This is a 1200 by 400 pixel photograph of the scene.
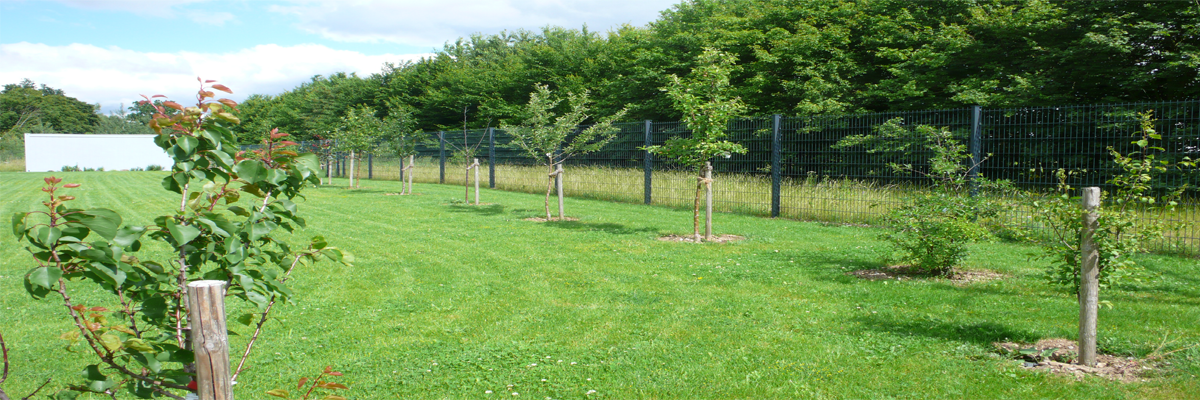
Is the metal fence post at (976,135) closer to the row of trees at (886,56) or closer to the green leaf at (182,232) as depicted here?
the row of trees at (886,56)

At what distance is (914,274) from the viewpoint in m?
7.06

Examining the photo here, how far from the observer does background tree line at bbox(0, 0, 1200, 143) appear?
16.2m

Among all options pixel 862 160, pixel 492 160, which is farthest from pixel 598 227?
pixel 492 160

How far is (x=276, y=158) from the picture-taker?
2.31m

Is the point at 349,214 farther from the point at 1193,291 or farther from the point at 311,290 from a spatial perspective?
the point at 1193,291

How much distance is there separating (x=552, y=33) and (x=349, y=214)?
108 feet

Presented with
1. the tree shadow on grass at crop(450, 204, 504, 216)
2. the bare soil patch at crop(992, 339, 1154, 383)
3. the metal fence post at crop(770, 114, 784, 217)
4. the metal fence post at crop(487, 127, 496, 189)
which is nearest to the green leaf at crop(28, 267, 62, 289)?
the bare soil patch at crop(992, 339, 1154, 383)

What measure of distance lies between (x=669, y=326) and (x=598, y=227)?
6.30 m

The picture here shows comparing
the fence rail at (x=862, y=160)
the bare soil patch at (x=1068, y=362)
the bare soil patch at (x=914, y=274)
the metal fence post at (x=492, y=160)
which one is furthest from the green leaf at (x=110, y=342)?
the metal fence post at (x=492, y=160)

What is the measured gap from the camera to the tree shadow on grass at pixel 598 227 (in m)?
10.9

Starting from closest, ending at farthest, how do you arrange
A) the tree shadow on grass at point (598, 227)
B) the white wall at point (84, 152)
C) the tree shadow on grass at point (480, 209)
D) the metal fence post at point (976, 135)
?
the metal fence post at point (976, 135) → the tree shadow on grass at point (598, 227) → the tree shadow on grass at point (480, 209) → the white wall at point (84, 152)

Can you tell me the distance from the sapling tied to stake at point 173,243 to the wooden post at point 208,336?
0.14 metres

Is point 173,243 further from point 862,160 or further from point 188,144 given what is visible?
point 862,160

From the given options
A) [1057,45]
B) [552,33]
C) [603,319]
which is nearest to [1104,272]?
[603,319]
